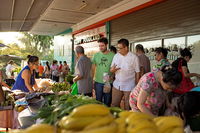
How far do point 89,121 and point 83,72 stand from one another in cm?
395

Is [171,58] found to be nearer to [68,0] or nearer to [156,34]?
[156,34]

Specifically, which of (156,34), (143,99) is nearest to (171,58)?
(156,34)

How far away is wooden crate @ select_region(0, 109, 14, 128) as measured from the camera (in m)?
3.41

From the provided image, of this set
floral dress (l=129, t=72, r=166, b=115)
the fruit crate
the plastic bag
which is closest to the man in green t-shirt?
the plastic bag

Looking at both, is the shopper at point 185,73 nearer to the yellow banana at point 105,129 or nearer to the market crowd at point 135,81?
the market crowd at point 135,81

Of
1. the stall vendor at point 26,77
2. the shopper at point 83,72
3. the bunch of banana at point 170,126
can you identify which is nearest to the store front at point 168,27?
the shopper at point 83,72

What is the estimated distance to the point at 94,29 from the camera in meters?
11.6

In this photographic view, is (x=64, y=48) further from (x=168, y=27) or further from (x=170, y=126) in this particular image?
(x=170, y=126)

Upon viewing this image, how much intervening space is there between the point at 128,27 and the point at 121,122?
24.8 feet

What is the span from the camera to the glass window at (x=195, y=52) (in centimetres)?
532

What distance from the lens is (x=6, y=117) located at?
3.43 meters

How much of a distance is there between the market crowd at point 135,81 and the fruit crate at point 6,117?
1.01 metres

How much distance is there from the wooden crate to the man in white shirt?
6.15 feet

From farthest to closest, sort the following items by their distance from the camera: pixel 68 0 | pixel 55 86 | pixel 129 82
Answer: pixel 68 0 < pixel 55 86 < pixel 129 82
